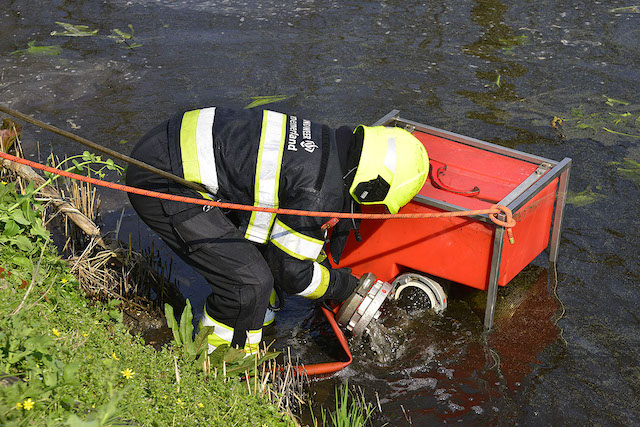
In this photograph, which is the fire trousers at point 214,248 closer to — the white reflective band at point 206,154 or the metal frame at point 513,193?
the white reflective band at point 206,154

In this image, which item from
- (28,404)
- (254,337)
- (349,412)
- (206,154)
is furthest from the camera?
(254,337)

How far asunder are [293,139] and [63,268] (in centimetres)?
161

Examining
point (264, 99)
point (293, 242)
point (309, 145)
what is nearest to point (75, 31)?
point (264, 99)

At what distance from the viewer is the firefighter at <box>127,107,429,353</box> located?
3354 mm

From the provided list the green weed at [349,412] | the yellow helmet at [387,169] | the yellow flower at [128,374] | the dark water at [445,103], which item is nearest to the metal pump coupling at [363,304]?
the dark water at [445,103]

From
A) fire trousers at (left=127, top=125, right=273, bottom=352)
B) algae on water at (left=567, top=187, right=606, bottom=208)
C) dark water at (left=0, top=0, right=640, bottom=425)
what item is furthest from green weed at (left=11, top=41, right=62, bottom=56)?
algae on water at (left=567, top=187, right=606, bottom=208)

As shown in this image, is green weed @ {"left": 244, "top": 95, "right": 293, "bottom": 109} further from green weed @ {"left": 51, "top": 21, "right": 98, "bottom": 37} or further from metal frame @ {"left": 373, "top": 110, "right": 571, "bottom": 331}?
green weed @ {"left": 51, "top": 21, "right": 98, "bottom": 37}

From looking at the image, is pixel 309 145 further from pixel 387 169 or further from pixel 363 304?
pixel 363 304

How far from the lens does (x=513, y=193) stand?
391 centimetres

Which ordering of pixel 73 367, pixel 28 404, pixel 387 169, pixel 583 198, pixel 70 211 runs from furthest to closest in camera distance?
1. pixel 583 198
2. pixel 70 211
3. pixel 387 169
4. pixel 73 367
5. pixel 28 404

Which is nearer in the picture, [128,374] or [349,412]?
[128,374]

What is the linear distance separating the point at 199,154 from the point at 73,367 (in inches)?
48.6

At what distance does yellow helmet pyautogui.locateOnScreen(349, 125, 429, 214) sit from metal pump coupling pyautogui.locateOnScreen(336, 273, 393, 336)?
2.24 ft

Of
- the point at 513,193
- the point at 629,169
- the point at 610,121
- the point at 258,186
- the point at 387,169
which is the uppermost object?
the point at 387,169
